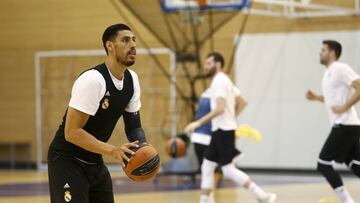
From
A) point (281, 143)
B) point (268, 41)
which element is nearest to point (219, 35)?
point (268, 41)

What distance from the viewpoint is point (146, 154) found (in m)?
5.86

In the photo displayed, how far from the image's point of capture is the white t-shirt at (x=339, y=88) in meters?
10.5

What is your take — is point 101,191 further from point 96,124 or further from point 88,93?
point 88,93

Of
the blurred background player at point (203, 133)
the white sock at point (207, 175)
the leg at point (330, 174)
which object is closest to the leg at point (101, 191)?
the leg at point (330, 174)

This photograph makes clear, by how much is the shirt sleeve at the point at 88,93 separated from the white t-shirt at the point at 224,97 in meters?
5.56

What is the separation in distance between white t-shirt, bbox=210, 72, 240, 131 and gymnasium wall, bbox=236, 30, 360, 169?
6.79m

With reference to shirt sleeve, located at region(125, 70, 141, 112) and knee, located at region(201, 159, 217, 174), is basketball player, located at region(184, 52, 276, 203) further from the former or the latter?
shirt sleeve, located at region(125, 70, 141, 112)

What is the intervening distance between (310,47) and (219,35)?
2180 mm

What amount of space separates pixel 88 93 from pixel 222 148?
19.4ft

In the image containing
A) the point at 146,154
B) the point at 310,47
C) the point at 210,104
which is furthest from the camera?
the point at 310,47

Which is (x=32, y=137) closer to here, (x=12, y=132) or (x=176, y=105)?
(x=12, y=132)

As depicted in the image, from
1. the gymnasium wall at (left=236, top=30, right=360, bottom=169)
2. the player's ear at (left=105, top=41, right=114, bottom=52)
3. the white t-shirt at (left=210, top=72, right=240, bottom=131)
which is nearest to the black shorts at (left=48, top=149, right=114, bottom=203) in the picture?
the player's ear at (left=105, top=41, right=114, bottom=52)

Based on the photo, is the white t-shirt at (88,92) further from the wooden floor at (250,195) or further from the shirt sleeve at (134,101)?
the wooden floor at (250,195)

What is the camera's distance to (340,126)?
10.6 meters
